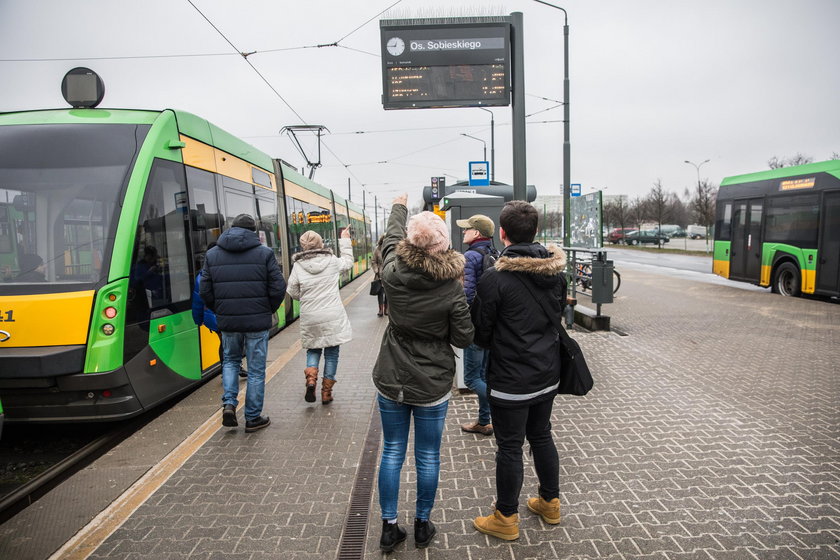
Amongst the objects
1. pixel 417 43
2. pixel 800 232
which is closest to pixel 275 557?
pixel 417 43

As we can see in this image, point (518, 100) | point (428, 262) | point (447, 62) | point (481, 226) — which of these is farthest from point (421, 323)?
point (447, 62)

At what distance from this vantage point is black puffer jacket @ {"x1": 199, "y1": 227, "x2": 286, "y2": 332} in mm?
4574

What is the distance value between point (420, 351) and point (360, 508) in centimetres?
125

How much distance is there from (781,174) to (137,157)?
15132 mm

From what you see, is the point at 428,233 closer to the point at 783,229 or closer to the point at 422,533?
the point at 422,533

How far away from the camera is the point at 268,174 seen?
9.42 m

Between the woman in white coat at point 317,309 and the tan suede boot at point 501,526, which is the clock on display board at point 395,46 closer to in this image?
the woman in white coat at point 317,309

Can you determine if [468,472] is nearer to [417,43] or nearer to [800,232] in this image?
[417,43]

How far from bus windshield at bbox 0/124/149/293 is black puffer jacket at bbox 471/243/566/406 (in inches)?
131

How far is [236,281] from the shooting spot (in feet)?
15.0

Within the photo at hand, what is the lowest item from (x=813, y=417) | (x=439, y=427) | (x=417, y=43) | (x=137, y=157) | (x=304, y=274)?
(x=813, y=417)

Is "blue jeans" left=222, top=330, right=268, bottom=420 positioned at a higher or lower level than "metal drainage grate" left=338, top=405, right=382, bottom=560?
higher

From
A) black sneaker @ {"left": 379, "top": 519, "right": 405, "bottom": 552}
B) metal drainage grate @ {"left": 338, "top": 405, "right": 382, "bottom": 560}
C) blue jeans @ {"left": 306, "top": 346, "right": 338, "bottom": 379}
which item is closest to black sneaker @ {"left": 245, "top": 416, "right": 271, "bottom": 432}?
blue jeans @ {"left": 306, "top": 346, "right": 338, "bottom": 379}

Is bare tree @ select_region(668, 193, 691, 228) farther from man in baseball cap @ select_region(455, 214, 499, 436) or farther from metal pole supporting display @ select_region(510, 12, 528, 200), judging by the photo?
man in baseball cap @ select_region(455, 214, 499, 436)
